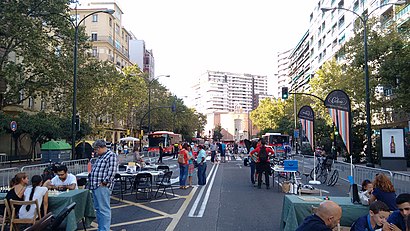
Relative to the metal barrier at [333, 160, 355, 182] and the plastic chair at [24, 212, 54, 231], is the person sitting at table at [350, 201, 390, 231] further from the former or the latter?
the metal barrier at [333, 160, 355, 182]

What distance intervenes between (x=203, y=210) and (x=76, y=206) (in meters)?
3.60

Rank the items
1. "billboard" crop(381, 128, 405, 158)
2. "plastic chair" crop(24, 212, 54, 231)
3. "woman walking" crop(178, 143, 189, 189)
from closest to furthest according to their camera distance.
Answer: "plastic chair" crop(24, 212, 54, 231) < "woman walking" crop(178, 143, 189, 189) < "billboard" crop(381, 128, 405, 158)

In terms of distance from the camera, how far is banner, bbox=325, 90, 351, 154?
993 cm

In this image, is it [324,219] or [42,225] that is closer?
[324,219]

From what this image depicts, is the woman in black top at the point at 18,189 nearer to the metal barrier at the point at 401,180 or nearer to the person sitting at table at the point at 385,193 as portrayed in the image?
the person sitting at table at the point at 385,193

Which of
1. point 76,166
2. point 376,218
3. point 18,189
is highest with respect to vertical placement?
point 18,189

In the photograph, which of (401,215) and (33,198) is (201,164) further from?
(401,215)

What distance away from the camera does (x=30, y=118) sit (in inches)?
1208

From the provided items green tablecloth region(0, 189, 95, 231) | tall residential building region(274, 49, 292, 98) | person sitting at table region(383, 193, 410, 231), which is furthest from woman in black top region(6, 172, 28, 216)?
tall residential building region(274, 49, 292, 98)

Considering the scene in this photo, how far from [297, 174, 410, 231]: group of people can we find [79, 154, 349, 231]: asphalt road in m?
2.71

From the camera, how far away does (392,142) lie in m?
21.4

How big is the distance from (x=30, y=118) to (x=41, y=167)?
18285 mm

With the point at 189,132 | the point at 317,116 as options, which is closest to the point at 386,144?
the point at 317,116

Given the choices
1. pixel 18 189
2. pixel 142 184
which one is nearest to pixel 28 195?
pixel 18 189
